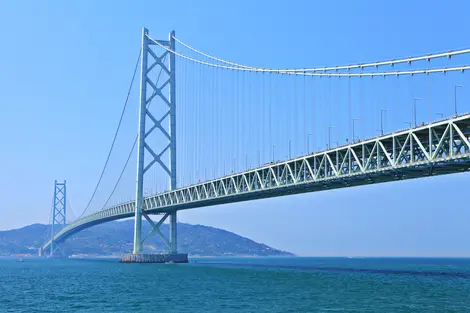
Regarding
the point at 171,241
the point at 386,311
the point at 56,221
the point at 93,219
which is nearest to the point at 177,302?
the point at 386,311

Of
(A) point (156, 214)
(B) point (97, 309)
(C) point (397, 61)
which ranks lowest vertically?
(B) point (97, 309)

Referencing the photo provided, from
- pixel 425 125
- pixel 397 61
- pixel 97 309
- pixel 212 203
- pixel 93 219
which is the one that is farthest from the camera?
pixel 93 219

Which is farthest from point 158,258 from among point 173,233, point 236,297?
point 236,297

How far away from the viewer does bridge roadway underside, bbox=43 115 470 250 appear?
37.3 m

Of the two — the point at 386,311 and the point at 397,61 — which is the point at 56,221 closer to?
the point at 397,61

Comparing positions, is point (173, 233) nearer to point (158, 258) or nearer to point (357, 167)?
point (158, 258)

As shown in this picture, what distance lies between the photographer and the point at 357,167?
155 ft

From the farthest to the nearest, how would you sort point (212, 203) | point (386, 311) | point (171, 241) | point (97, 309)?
point (171, 241)
point (212, 203)
point (97, 309)
point (386, 311)

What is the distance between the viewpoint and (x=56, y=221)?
172125mm

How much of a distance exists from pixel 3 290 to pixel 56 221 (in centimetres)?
13016

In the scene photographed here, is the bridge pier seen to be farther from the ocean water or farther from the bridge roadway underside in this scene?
the ocean water

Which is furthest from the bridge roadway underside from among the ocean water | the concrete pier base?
the concrete pier base

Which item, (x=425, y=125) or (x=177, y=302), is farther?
(x=425, y=125)

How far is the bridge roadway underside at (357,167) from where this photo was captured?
37.3 m
